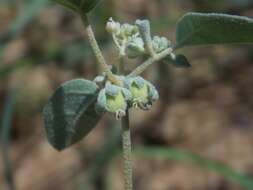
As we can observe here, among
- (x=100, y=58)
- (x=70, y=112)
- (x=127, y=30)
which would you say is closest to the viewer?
(x=100, y=58)

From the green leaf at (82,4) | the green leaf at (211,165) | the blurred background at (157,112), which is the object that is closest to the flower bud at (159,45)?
the green leaf at (82,4)

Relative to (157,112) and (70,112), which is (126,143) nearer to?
(70,112)

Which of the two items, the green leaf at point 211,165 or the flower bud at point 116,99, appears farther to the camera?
the green leaf at point 211,165

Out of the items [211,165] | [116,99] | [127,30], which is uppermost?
[127,30]

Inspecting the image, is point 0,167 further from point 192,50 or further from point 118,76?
point 118,76

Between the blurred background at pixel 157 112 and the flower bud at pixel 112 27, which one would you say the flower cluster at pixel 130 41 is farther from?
the blurred background at pixel 157 112

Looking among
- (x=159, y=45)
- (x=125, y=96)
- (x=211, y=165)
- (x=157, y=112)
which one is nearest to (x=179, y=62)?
(x=159, y=45)
